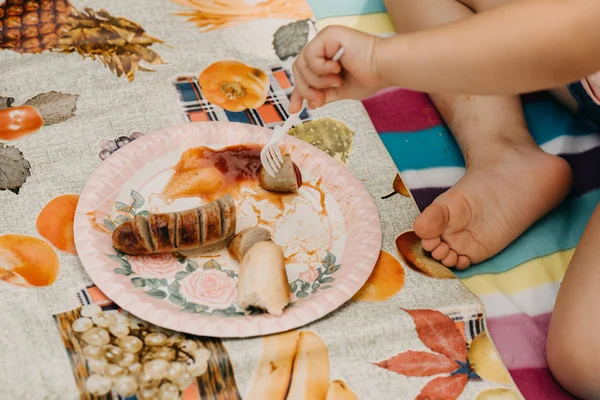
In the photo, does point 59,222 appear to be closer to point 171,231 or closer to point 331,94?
point 171,231

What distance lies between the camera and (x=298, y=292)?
35.0 inches

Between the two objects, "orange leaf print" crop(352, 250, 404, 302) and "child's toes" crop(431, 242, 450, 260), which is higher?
"child's toes" crop(431, 242, 450, 260)

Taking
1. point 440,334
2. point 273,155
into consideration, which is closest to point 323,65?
point 273,155

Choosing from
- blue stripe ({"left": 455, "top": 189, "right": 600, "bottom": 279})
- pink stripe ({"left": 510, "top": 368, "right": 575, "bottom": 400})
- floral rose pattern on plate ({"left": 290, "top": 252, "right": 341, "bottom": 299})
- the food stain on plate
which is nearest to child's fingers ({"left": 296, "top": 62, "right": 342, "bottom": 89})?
the food stain on plate

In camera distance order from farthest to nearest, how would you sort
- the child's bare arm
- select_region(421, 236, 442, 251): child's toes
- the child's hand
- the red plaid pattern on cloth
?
1. the red plaid pattern on cloth
2. select_region(421, 236, 442, 251): child's toes
3. the child's hand
4. the child's bare arm

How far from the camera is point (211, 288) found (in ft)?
2.86

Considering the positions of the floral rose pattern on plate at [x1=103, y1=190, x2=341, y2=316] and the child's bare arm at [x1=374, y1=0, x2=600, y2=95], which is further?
the floral rose pattern on plate at [x1=103, y1=190, x2=341, y2=316]

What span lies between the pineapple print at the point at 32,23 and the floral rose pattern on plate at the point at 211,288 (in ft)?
1.91

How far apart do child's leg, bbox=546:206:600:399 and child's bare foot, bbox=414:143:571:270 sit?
121 millimetres

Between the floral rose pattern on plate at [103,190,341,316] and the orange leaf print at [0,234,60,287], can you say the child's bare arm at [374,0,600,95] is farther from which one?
the orange leaf print at [0,234,60,287]

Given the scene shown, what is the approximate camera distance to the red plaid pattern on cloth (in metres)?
1.13

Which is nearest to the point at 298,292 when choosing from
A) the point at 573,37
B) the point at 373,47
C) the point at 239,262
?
the point at 239,262

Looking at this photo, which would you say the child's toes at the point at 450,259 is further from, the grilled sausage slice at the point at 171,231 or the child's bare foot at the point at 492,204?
the grilled sausage slice at the point at 171,231

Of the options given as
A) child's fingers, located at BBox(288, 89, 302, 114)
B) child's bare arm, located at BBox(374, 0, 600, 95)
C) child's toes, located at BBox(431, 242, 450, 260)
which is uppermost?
child's bare arm, located at BBox(374, 0, 600, 95)
